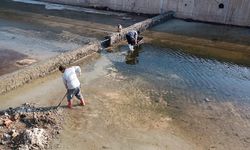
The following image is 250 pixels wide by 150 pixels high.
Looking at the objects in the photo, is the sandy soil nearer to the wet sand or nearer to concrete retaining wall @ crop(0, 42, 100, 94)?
concrete retaining wall @ crop(0, 42, 100, 94)

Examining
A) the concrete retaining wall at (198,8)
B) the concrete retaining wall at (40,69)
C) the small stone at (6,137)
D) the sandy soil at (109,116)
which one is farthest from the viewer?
the concrete retaining wall at (198,8)

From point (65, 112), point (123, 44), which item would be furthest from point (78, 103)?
point (123, 44)

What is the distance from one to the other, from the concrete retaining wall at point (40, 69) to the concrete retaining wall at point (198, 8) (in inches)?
337

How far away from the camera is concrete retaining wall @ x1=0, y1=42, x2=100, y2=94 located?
10.6 m

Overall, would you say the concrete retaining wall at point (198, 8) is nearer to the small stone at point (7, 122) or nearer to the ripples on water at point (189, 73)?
the ripples on water at point (189, 73)

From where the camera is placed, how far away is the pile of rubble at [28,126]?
25.4 feet

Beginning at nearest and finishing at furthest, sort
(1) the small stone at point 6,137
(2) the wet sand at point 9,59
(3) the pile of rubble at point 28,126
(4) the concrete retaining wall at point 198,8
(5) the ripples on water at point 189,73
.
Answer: (3) the pile of rubble at point 28,126 → (1) the small stone at point 6,137 → (5) the ripples on water at point 189,73 → (2) the wet sand at point 9,59 → (4) the concrete retaining wall at point 198,8

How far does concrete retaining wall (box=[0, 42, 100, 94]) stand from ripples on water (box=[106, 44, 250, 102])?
116 centimetres

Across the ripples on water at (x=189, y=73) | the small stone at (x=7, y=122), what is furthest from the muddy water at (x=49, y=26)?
the small stone at (x=7, y=122)

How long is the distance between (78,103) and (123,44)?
675 centimetres

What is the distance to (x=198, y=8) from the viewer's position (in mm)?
20656

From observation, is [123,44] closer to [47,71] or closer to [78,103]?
[47,71]

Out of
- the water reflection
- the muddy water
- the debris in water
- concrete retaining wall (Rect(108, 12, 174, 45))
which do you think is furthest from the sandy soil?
concrete retaining wall (Rect(108, 12, 174, 45))

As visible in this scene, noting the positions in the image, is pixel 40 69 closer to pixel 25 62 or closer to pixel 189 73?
pixel 25 62
